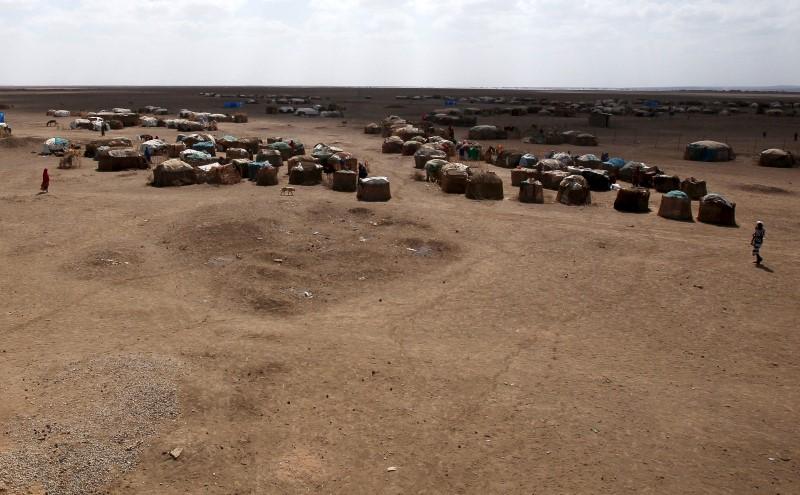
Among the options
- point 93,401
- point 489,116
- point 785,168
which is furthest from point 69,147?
point 489,116

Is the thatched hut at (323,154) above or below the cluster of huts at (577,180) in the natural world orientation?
above

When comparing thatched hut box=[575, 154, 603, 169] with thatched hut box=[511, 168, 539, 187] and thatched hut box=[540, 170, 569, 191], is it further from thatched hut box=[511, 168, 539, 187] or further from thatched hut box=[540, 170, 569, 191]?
thatched hut box=[511, 168, 539, 187]

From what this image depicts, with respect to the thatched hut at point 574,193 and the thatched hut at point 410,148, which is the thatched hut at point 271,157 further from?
the thatched hut at point 574,193

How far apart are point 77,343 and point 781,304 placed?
50.3 feet

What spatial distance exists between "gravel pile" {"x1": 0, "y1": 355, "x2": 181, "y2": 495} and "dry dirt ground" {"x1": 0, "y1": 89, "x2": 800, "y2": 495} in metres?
0.04

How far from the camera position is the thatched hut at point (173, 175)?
89.0ft

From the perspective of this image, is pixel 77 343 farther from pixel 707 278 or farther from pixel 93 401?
pixel 707 278

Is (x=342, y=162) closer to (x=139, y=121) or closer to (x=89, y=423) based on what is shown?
(x=89, y=423)

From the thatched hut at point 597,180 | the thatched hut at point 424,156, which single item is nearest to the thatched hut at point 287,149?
the thatched hut at point 424,156

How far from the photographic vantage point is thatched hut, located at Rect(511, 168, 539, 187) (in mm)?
29227

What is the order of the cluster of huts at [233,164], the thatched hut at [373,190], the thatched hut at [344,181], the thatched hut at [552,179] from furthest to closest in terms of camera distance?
the thatched hut at [552,179], the cluster of huts at [233,164], the thatched hut at [344,181], the thatched hut at [373,190]

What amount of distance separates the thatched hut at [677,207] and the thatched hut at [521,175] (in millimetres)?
6677

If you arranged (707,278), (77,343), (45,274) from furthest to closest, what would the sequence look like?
(707,278)
(45,274)
(77,343)

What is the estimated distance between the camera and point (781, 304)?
Result: 15289 mm
